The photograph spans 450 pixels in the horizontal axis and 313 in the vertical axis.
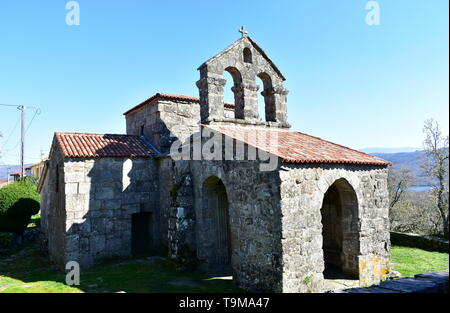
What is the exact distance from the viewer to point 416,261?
10.4m

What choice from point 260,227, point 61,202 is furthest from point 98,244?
point 260,227

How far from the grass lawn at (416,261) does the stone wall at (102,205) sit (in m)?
8.05

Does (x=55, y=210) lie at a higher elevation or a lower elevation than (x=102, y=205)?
lower

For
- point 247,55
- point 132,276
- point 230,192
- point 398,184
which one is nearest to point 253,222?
point 230,192

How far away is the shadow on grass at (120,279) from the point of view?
797 cm

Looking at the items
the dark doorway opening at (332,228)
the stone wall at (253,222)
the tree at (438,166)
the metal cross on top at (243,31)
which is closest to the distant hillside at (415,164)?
the tree at (438,166)

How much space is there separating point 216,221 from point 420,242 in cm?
835

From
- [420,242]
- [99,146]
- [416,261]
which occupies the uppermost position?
[99,146]

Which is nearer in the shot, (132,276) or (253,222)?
(253,222)

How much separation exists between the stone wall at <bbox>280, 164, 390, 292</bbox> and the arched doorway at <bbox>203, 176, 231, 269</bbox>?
291 centimetres

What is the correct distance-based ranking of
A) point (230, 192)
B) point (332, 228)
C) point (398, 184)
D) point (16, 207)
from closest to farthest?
1. point (230, 192)
2. point (332, 228)
3. point (16, 207)
4. point (398, 184)

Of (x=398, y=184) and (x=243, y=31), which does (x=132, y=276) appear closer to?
(x=243, y=31)

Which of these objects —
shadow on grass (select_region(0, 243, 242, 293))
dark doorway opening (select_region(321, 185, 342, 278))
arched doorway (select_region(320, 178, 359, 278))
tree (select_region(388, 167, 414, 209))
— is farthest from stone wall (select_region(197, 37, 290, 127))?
tree (select_region(388, 167, 414, 209))
